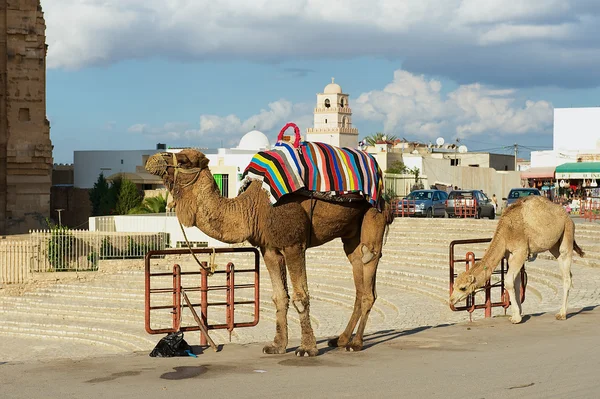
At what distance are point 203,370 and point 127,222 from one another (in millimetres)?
31248

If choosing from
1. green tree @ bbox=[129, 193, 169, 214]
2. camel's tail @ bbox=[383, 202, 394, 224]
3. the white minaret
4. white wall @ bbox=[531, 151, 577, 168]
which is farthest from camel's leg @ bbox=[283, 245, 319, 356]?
the white minaret

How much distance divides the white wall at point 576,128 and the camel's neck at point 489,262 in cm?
6180

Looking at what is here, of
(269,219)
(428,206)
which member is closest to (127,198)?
(428,206)

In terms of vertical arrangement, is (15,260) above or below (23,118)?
below

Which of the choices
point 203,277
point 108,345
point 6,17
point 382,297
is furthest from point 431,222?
point 6,17

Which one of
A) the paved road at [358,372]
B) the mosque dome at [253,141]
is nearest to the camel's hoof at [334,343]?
the paved road at [358,372]

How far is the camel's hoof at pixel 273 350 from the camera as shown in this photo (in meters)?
10.4

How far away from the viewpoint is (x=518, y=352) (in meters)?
9.98

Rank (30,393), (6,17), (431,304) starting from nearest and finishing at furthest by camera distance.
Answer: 1. (30,393)
2. (431,304)
3. (6,17)

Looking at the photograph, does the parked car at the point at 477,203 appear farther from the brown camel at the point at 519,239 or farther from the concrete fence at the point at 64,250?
the brown camel at the point at 519,239

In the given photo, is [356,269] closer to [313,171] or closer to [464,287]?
[313,171]

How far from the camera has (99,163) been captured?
6744 cm

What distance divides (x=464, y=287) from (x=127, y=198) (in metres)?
47.5

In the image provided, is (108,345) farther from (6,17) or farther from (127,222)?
(6,17)
